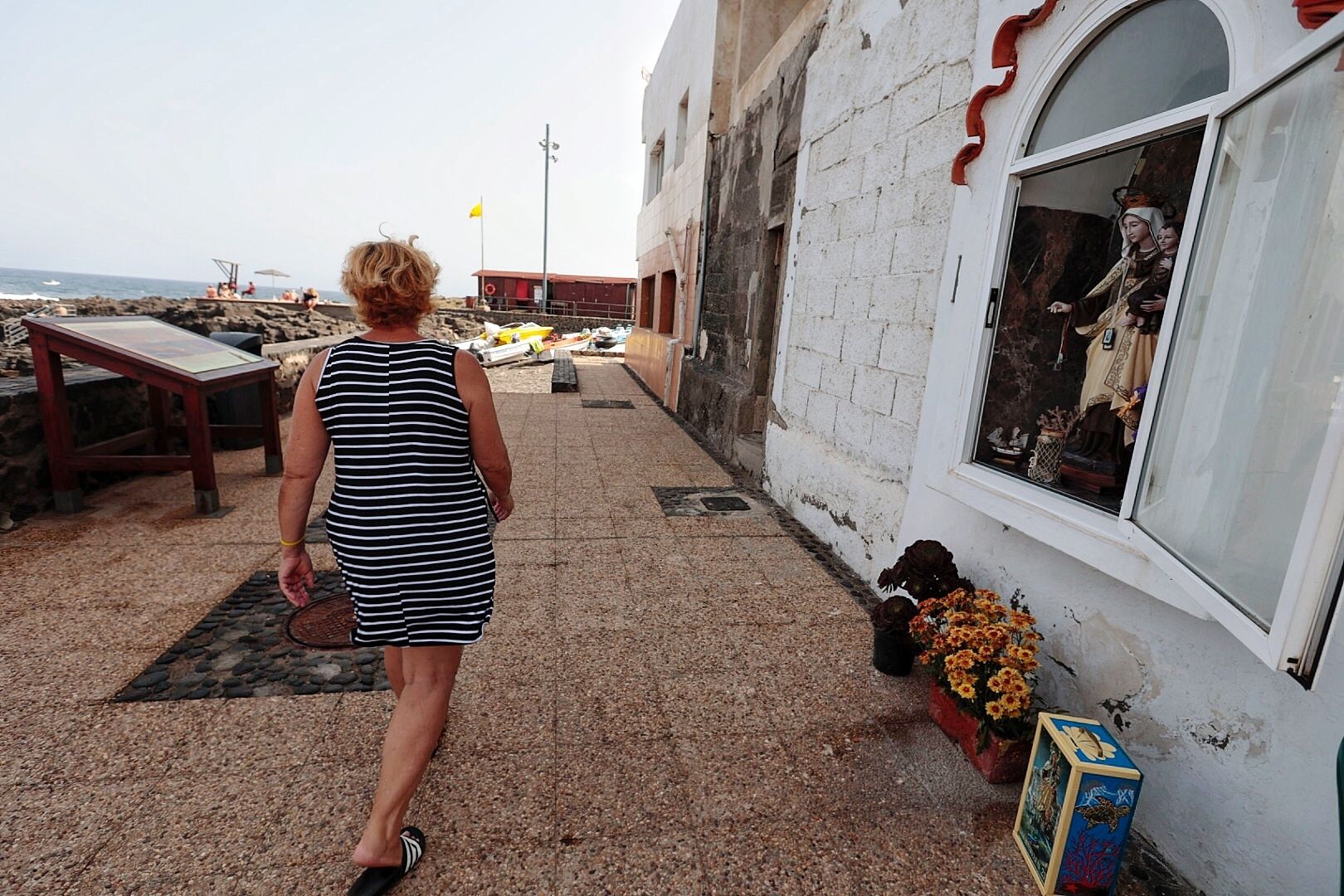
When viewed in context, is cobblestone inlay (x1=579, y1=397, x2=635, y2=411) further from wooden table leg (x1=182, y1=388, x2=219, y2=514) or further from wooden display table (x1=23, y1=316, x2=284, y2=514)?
wooden table leg (x1=182, y1=388, x2=219, y2=514)

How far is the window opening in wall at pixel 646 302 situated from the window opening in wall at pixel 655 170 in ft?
5.97

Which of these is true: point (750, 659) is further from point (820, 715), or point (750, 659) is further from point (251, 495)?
point (251, 495)

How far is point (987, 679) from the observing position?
232 centimetres

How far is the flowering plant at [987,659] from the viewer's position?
226 cm

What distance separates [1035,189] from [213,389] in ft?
17.4

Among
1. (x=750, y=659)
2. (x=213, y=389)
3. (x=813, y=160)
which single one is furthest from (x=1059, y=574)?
(x=213, y=389)

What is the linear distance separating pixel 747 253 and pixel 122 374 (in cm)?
581

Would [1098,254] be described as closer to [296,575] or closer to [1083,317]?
[1083,317]

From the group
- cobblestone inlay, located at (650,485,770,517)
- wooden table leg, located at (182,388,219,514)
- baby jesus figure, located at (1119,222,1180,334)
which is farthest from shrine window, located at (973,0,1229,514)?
wooden table leg, located at (182,388,219,514)

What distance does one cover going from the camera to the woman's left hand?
191cm

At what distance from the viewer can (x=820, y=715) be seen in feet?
8.86

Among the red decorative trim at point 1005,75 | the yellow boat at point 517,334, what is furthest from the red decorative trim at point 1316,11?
the yellow boat at point 517,334

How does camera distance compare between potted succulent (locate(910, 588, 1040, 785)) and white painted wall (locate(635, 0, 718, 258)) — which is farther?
white painted wall (locate(635, 0, 718, 258))

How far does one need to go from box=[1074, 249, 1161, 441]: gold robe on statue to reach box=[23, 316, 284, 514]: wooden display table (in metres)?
5.29
